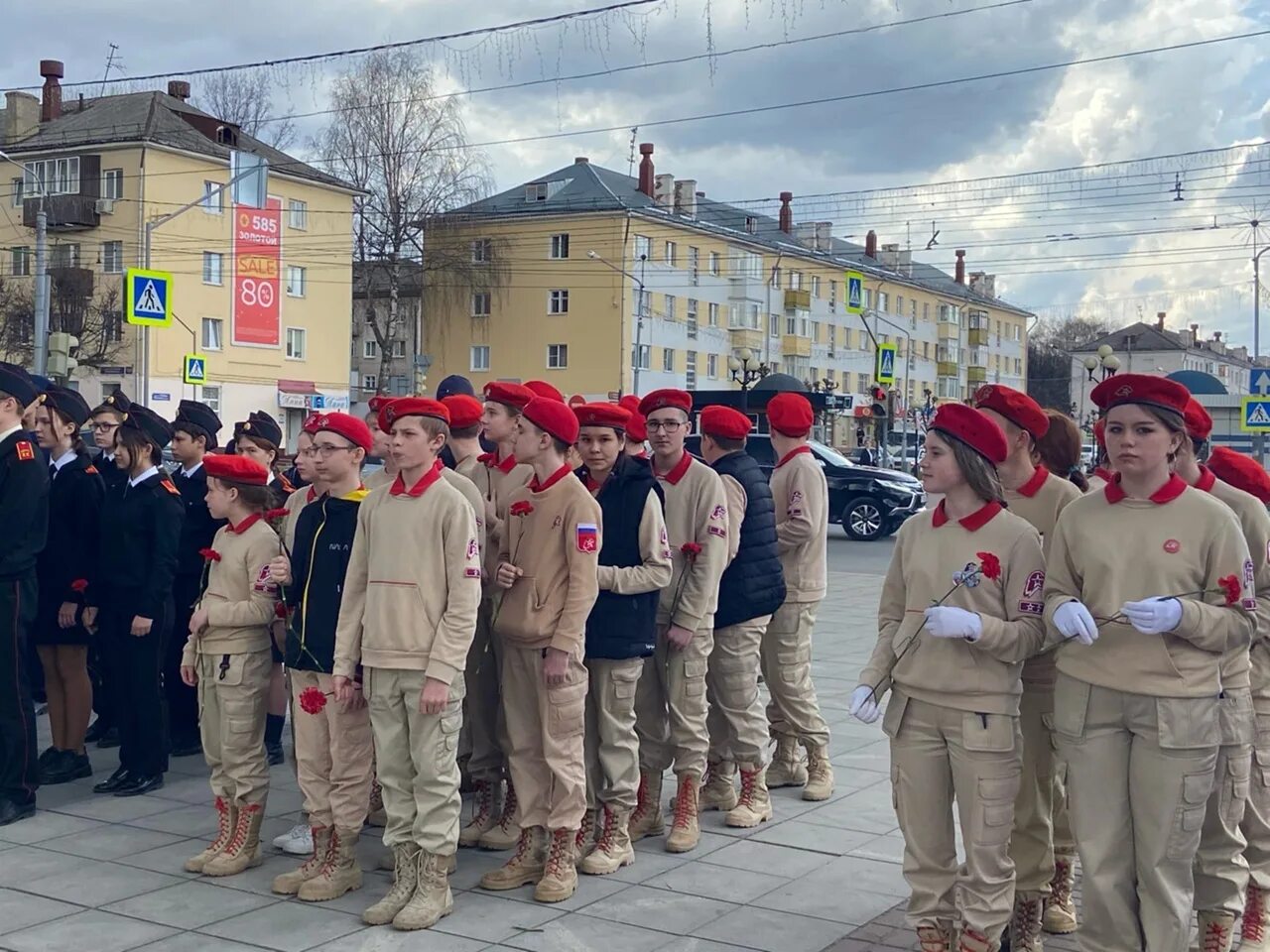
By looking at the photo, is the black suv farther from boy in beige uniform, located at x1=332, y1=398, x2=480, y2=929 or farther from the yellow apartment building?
the yellow apartment building

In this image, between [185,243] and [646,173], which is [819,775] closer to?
[185,243]

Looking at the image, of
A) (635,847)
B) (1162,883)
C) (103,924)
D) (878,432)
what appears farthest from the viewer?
(878,432)

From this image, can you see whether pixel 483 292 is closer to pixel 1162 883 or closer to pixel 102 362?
pixel 102 362

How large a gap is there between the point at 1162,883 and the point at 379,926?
286 cm

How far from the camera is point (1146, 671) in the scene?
14.3ft

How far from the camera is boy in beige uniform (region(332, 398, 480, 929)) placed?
541 cm


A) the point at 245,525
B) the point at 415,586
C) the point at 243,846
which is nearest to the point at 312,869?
the point at 243,846

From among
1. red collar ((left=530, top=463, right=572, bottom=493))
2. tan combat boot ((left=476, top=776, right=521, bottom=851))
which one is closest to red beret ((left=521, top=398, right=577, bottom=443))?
red collar ((left=530, top=463, right=572, bottom=493))

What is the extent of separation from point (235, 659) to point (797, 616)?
2.95m

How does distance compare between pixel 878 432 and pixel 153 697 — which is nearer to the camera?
pixel 153 697

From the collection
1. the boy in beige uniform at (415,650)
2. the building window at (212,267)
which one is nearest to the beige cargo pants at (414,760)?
the boy in beige uniform at (415,650)

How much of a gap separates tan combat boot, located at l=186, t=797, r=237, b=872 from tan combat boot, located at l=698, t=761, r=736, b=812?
2.32 m

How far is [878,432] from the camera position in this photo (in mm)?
66500

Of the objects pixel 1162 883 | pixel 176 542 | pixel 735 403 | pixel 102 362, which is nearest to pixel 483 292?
pixel 102 362
